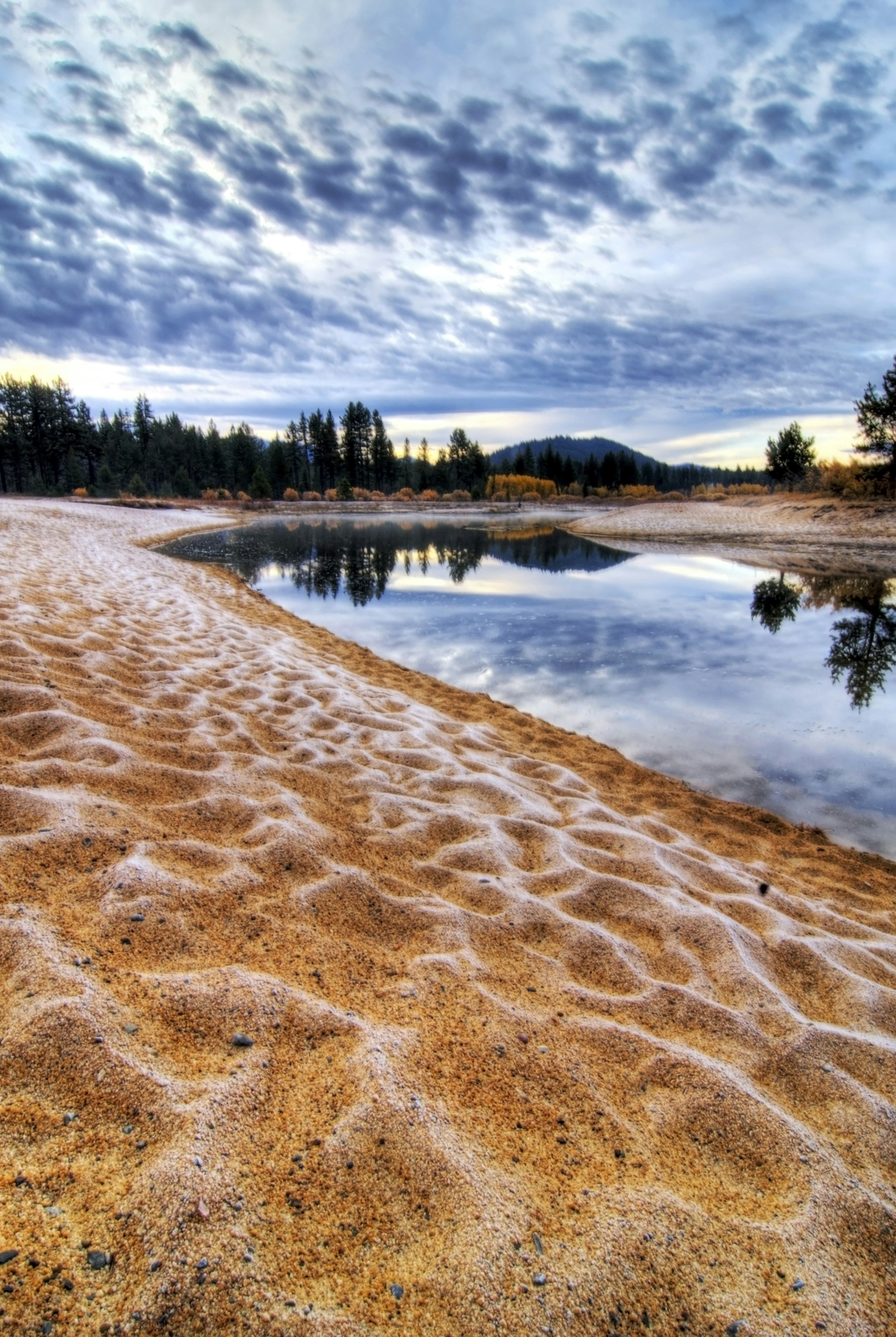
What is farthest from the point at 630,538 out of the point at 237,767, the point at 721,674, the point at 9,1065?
the point at 9,1065

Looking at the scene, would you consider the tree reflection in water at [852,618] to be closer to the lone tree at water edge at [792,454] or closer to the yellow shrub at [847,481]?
the yellow shrub at [847,481]

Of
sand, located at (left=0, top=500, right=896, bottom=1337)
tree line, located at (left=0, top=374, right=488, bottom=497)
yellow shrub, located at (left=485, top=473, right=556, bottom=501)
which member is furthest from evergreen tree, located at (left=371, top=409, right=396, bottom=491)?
sand, located at (left=0, top=500, right=896, bottom=1337)

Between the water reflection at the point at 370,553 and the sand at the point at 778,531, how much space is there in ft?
16.9

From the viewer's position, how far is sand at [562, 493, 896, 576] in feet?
76.7

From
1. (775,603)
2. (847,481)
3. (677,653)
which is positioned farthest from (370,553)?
(847,481)

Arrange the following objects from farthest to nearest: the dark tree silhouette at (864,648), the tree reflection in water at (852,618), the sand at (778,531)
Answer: the sand at (778,531) → the tree reflection in water at (852,618) → the dark tree silhouette at (864,648)

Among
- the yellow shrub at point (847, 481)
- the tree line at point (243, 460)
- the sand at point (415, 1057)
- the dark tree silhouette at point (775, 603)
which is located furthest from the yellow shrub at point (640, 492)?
the sand at point (415, 1057)

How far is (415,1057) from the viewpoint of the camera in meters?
2.08

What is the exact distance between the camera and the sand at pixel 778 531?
2338 cm

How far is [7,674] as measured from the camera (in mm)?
4617

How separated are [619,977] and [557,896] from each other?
0.60 meters

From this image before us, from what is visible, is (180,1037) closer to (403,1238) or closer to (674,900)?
(403,1238)

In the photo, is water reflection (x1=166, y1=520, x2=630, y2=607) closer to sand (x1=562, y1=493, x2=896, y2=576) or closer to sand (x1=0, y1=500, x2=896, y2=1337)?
sand (x1=562, y1=493, x2=896, y2=576)

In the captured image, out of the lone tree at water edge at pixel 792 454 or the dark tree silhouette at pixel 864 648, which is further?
→ the lone tree at water edge at pixel 792 454
